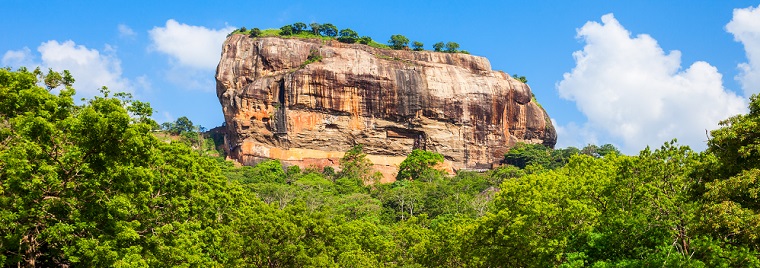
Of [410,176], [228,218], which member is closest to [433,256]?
[228,218]

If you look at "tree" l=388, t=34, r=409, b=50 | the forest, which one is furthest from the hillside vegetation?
the forest

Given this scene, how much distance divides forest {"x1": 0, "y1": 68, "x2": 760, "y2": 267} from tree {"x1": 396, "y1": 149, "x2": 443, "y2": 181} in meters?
46.1

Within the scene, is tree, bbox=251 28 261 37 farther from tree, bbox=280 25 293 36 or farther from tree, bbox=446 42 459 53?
tree, bbox=446 42 459 53

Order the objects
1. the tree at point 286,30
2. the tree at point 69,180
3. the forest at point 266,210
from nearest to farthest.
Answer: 1. the tree at point 69,180
2. the forest at point 266,210
3. the tree at point 286,30

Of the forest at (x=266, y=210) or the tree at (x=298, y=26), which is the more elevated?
the tree at (x=298, y=26)

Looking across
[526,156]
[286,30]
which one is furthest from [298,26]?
[526,156]

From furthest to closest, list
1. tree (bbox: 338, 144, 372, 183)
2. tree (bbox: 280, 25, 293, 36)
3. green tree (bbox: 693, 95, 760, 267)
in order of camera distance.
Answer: tree (bbox: 280, 25, 293, 36)
tree (bbox: 338, 144, 372, 183)
green tree (bbox: 693, 95, 760, 267)

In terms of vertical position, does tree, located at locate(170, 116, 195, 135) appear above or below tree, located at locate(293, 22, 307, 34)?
below

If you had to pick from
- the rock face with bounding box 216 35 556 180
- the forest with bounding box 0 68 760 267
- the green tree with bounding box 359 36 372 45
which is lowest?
the forest with bounding box 0 68 760 267

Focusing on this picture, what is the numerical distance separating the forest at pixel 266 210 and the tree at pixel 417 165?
151ft

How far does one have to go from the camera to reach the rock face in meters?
75.2

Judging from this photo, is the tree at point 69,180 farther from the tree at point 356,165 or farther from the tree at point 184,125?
the tree at point 184,125

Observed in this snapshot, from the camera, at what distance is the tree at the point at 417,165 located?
74.1 m

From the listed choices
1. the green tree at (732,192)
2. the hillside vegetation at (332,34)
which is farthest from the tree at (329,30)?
the green tree at (732,192)
